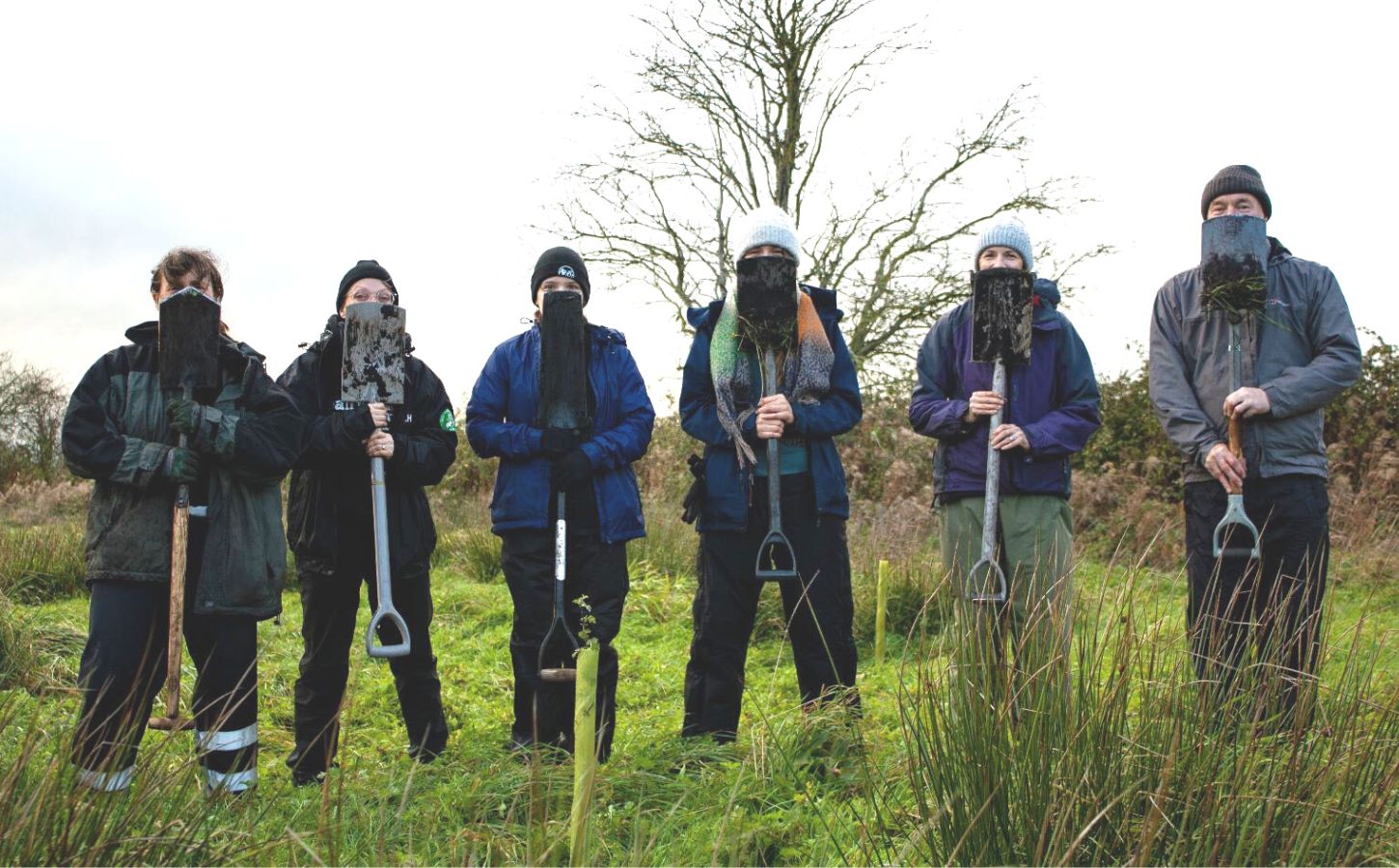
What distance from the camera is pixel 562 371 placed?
4.81 m

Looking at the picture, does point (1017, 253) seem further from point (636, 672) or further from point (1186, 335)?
point (636, 672)

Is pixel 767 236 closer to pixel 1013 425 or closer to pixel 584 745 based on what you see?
pixel 1013 425

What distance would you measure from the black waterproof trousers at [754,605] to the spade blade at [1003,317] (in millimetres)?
983

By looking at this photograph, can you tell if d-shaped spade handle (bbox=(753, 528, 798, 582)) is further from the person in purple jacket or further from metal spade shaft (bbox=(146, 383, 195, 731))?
metal spade shaft (bbox=(146, 383, 195, 731))

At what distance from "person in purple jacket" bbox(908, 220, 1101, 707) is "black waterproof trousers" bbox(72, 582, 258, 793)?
2.89m

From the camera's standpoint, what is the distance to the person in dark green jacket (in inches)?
160

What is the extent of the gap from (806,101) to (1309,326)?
51.5 feet

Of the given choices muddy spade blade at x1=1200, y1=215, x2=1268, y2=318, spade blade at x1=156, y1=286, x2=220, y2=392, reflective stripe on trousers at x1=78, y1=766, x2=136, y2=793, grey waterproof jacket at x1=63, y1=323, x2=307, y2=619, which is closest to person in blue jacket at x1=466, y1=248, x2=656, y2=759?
grey waterproof jacket at x1=63, y1=323, x2=307, y2=619

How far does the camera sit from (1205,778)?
2662mm

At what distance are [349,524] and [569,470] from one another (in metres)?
0.99

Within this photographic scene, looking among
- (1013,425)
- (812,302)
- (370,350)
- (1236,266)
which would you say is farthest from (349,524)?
(1236,266)

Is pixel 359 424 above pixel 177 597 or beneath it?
above

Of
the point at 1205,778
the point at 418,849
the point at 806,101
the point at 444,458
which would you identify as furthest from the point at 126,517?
the point at 806,101

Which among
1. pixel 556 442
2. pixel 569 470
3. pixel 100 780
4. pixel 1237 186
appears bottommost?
pixel 100 780
